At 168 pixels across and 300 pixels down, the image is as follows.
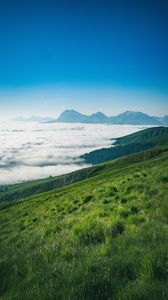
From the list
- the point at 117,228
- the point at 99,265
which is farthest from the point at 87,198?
the point at 99,265

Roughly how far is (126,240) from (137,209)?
460cm

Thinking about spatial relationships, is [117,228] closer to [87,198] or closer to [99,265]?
[99,265]

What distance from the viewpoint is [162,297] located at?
4.86 m

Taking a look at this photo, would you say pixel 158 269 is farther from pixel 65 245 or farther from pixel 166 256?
pixel 65 245

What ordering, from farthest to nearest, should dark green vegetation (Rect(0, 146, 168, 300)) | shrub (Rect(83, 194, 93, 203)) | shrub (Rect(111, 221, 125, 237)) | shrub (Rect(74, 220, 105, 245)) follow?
shrub (Rect(83, 194, 93, 203)), shrub (Rect(111, 221, 125, 237)), shrub (Rect(74, 220, 105, 245)), dark green vegetation (Rect(0, 146, 168, 300))

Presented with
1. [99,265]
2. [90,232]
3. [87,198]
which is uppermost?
[99,265]

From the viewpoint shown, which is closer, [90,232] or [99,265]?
[99,265]

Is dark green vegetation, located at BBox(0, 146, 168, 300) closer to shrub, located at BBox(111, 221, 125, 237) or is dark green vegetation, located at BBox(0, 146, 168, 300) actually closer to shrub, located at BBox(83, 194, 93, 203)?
shrub, located at BBox(111, 221, 125, 237)

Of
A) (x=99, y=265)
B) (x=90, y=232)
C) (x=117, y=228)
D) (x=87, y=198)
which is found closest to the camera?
(x=99, y=265)

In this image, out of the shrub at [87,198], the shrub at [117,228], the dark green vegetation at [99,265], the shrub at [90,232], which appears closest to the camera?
the dark green vegetation at [99,265]

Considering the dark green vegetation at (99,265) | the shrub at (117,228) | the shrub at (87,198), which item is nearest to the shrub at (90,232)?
the dark green vegetation at (99,265)

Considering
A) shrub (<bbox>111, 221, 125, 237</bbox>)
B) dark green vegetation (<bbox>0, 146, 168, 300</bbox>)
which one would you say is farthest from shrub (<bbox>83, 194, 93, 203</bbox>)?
shrub (<bbox>111, 221, 125, 237</bbox>)

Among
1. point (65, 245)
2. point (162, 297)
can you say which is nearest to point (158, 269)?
point (162, 297)

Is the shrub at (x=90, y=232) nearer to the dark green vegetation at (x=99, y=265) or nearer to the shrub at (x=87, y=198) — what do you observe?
the dark green vegetation at (x=99, y=265)
